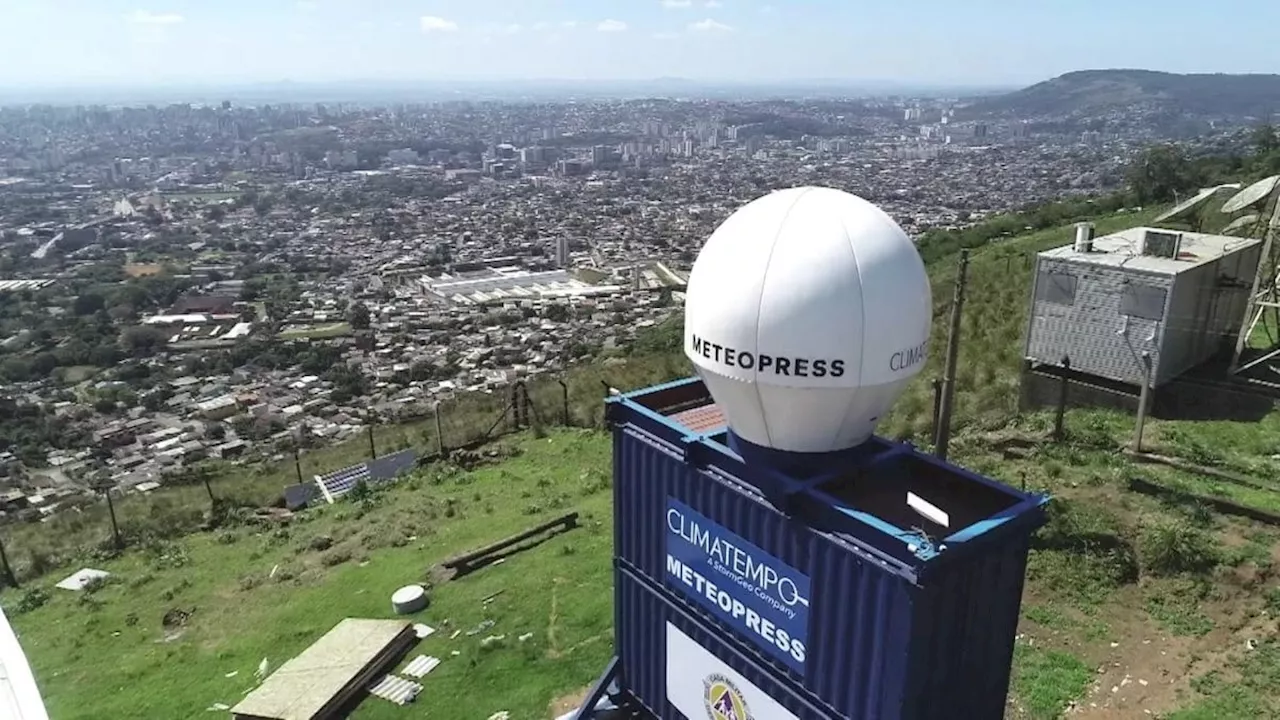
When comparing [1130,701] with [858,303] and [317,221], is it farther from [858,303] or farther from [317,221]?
[317,221]

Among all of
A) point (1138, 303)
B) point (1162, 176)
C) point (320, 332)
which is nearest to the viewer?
point (1138, 303)

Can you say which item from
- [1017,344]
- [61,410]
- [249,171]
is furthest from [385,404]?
[249,171]

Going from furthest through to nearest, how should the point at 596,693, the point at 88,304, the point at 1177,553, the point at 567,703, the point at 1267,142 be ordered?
1. the point at 88,304
2. the point at 1267,142
3. the point at 1177,553
4. the point at 567,703
5. the point at 596,693

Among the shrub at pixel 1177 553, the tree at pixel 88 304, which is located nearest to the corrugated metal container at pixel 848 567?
the shrub at pixel 1177 553

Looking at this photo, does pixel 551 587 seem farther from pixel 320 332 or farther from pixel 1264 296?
pixel 320 332

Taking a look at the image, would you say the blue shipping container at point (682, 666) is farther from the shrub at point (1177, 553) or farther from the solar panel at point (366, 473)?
the solar panel at point (366, 473)

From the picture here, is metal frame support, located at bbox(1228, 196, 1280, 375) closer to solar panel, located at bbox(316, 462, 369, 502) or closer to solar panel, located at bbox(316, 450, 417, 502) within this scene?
solar panel, located at bbox(316, 450, 417, 502)

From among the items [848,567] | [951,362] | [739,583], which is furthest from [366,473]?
[848,567]
